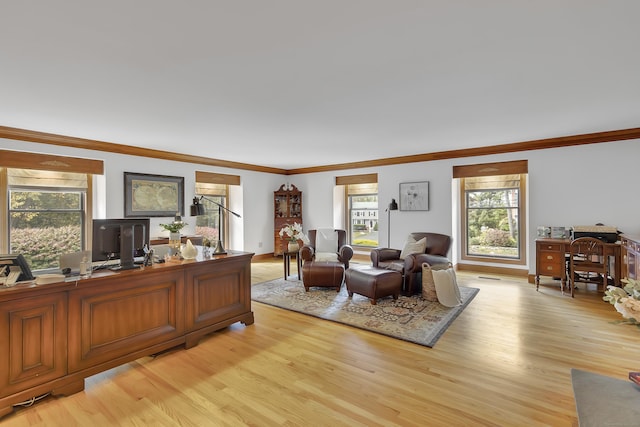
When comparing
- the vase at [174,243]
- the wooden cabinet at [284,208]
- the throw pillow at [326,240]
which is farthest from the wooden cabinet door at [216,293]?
the wooden cabinet at [284,208]

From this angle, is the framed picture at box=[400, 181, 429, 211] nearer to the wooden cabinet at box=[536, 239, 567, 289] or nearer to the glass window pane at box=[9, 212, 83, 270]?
the wooden cabinet at box=[536, 239, 567, 289]

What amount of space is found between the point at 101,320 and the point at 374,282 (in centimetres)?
291

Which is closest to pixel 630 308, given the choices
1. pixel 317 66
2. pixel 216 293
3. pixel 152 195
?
pixel 317 66

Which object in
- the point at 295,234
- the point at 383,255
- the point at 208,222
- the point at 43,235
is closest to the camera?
the point at 43,235

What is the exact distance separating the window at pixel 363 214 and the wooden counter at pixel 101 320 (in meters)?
4.62

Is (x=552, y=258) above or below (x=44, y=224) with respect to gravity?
below

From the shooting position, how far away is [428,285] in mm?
4262

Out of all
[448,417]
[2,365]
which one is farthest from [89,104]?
[448,417]

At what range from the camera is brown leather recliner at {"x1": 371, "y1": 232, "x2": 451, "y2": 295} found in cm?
444

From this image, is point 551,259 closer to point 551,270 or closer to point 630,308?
point 551,270

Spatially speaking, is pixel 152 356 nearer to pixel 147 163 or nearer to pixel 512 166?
pixel 147 163

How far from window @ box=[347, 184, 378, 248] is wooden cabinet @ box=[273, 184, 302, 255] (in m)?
1.37

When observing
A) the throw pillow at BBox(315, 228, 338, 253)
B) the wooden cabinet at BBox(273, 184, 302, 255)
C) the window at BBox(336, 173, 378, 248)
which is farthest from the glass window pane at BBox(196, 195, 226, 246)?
the window at BBox(336, 173, 378, 248)

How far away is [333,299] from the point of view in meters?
4.35
